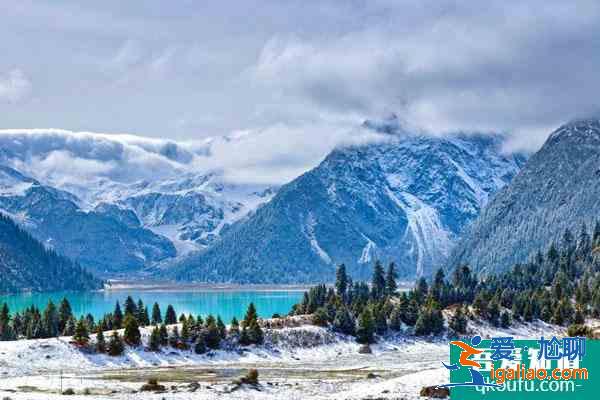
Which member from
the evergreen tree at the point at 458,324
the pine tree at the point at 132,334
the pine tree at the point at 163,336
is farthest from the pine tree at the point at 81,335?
the evergreen tree at the point at 458,324

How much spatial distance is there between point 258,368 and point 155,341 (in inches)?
818

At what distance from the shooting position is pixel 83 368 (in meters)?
134

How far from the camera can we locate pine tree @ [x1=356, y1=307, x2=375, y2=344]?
169500 mm

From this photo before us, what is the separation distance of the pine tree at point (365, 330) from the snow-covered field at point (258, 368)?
1804mm

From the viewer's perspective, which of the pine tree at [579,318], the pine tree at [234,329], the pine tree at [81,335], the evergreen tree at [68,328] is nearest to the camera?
the pine tree at [81,335]

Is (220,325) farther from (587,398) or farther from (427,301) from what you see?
(587,398)

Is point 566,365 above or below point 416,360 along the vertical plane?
above

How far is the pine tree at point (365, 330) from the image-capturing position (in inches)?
6673

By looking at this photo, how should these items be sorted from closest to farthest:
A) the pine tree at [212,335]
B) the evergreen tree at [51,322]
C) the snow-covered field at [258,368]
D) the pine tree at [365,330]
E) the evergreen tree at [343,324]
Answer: the snow-covered field at [258,368]
the pine tree at [212,335]
the pine tree at [365,330]
the evergreen tree at [51,322]
the evergreen tree at [343,324]

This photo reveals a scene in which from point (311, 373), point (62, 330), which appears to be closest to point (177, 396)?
point (311, 373)

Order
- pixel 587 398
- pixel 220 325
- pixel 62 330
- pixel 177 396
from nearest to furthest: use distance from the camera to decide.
Result: pixel 587 398
pixel 177 396
pixel 220 325
pixel 62 330

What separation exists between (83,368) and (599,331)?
8473cm

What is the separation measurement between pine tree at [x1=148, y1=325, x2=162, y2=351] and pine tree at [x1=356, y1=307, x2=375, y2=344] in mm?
39581

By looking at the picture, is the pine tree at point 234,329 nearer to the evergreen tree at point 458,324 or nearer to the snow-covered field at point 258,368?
the snow-covered field at point 258,368
